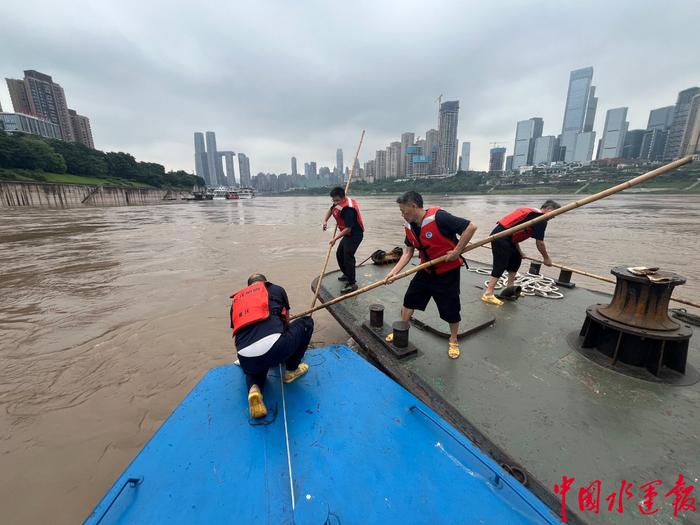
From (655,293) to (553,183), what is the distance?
86147mm

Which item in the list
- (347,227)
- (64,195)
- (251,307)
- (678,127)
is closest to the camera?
(251,307)

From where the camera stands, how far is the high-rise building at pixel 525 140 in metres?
152

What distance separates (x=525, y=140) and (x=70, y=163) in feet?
628

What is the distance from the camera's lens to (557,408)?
2314 mm

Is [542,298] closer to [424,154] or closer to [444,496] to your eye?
[444,496]

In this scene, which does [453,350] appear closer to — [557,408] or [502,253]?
[557,408]

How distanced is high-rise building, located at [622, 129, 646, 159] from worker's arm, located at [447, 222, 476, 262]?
151001mm

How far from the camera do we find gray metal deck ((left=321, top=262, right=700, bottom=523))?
1.77 meters

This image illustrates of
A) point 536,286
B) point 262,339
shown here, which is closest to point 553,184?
point 536,286

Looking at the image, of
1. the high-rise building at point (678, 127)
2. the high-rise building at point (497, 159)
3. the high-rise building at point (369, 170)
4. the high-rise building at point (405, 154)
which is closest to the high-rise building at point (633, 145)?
the high-rise building at point (678, 127)

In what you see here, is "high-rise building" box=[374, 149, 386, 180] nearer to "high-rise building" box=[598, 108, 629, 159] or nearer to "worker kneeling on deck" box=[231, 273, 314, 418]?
"high-rise building" box=[598, 108, 629, 159]

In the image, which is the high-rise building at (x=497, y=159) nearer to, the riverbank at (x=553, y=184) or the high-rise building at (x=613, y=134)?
the high-rise building at (x=613, y=134)

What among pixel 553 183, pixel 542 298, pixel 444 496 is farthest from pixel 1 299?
pixel 553 183

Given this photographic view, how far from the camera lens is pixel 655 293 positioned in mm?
2645
